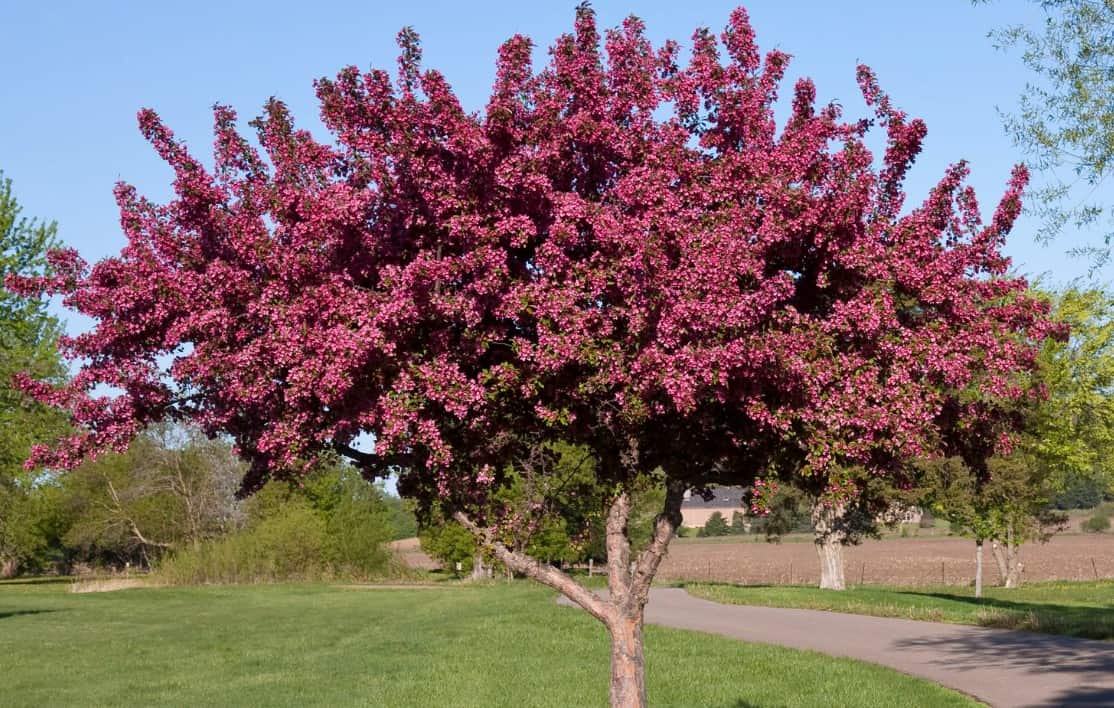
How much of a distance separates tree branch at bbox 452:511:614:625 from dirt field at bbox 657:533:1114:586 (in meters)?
50.2

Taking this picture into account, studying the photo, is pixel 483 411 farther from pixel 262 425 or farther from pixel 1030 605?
pixel 1030 605

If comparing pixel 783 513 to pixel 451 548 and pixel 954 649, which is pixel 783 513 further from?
pixel 451 548

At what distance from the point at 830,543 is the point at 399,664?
2519 cm

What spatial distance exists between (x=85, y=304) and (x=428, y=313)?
2.94 meters

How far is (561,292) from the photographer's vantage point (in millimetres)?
7098

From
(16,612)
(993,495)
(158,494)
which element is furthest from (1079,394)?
(158,494)

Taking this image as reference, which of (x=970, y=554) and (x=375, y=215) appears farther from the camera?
(x=970, y=554)

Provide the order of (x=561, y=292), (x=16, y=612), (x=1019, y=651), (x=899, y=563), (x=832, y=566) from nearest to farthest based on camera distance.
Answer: (x=561, y=292)
(x=1019, y=651)
(x=16, y=612)
(x=832, y=566)
(x=899, y=563)

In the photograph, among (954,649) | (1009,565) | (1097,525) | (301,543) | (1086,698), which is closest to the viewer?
(1086,698)

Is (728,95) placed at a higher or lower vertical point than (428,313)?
higher

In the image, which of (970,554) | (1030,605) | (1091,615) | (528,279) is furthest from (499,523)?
(970,554)

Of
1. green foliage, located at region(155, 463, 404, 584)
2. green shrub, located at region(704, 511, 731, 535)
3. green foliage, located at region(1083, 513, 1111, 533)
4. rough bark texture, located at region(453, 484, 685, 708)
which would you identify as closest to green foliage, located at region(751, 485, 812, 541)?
green foliage, located at region(155, 463, 404, 584)


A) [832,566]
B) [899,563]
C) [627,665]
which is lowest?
[899,563]

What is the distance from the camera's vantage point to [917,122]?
830 centimetres
